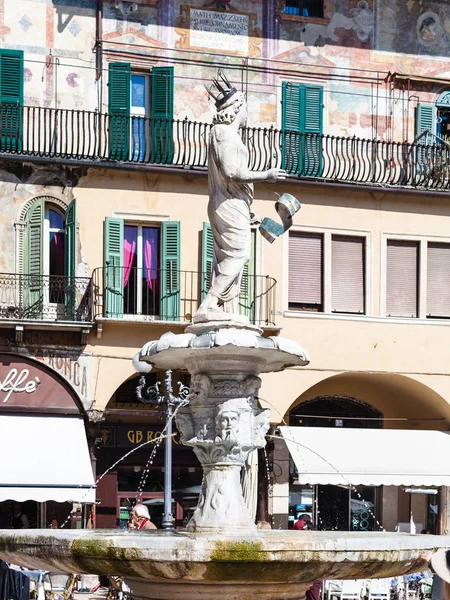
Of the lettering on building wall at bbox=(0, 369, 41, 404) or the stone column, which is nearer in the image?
the stone column

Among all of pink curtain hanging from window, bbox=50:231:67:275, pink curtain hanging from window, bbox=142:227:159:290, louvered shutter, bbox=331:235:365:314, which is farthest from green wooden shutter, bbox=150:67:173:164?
louvered shutter, bbox=331:235:365:314

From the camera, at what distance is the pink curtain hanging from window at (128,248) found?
27453 millimetres

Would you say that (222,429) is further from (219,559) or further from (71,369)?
(71,369)

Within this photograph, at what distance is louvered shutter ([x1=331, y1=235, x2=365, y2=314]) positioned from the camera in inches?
1126

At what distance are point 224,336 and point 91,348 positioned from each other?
551 inches

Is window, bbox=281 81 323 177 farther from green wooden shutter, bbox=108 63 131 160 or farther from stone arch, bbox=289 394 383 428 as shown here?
stone arch, bbox=289 394 383 428

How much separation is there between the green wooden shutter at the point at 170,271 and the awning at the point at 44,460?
2.41m

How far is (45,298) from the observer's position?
26891 mm

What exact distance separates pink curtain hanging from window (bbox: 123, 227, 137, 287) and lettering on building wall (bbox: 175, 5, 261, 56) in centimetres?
363

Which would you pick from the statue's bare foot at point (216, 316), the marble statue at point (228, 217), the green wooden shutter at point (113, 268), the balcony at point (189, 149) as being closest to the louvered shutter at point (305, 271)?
the balcony at point (189, 149)

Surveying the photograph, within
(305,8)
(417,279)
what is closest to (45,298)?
(417,279)

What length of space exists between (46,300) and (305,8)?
7.68 metres

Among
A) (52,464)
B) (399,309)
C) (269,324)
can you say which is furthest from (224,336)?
(399,309)

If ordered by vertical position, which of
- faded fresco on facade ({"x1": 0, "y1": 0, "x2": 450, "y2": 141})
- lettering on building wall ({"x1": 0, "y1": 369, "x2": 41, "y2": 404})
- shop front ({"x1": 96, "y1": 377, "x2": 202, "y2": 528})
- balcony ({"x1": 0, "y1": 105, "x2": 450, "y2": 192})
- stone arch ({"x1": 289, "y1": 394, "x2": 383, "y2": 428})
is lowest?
shop front ({"x1": 96, "y1": 377, "x2": 202, "y2": 528})
